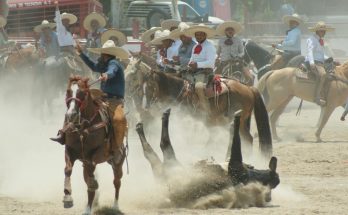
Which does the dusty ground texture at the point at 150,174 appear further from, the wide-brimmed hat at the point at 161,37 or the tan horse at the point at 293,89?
the wide-brimmed hat at the point at 161,37

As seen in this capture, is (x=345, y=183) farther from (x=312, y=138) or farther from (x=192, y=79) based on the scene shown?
(x=312, y=138)

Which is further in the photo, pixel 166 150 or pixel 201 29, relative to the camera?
pixel 201 29

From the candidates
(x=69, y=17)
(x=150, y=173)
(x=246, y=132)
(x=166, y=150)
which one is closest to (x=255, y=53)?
(x=69, y=17)

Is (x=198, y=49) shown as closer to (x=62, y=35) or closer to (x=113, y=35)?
(x=113, y=35)

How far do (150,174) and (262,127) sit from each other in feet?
9.87

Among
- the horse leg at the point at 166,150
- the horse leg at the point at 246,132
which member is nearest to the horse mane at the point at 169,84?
the horse leg at the point at 246,132

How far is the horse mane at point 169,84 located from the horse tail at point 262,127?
1.20 m

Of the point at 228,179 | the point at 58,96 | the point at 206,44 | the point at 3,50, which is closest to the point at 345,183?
the point at 228,179

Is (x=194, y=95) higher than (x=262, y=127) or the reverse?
higher

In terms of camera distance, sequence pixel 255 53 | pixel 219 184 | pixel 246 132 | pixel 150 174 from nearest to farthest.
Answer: pixel 219 184 → pixel 150 174 → pixel 246 132 → pixel 255 53

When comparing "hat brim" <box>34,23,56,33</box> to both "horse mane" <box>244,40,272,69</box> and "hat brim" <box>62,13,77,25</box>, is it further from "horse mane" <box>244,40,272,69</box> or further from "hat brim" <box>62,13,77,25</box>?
"horse mane" <box>244,40,272,69</box>

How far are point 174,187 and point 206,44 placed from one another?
5203 mm

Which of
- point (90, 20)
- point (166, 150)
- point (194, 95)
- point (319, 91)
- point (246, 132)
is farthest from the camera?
point (90, 20)

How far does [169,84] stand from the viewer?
1641 cm
